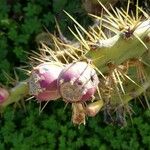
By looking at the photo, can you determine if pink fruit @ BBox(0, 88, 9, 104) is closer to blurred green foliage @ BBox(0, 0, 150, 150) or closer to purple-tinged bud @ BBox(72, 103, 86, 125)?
purple-tinged bud @ BBox(72, 103, 86, 125)

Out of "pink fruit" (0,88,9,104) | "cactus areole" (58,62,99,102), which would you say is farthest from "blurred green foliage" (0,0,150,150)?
"cactus areole" (58,62,99,102)

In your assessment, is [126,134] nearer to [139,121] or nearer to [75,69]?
[139,121]

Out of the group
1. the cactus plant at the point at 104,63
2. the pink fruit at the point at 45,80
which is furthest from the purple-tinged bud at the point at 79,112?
the pink fruit at the point at 45,80

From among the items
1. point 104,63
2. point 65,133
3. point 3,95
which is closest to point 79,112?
A: point 104,63

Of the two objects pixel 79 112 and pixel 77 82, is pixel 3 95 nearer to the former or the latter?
pixel 79 112

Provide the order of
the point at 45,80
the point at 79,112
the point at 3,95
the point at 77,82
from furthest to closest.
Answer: the point at 3,95 < the point at 79,112 < the point at 45,80 < the point at 77,82

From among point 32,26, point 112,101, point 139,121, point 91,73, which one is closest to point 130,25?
point 91,73
